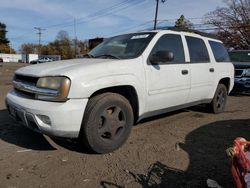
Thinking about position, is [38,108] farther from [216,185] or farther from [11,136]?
[216,185]

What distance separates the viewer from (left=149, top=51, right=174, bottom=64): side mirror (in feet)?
16.1

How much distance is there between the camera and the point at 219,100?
24.1 feet

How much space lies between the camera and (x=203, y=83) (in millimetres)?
6324

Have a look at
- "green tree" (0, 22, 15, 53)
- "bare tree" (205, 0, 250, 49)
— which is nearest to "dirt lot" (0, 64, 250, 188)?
"bare tree" (205, 0, 250, 49)

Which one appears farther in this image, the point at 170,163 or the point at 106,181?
the point at 170,163

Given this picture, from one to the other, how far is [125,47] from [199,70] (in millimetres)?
1681

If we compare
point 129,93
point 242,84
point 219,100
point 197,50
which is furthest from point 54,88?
point 242,84

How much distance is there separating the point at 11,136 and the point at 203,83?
368cm

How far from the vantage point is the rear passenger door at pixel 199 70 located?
601 cm

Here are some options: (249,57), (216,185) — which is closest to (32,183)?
(216,185)

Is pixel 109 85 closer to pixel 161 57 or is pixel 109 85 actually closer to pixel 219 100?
pixel 161 57

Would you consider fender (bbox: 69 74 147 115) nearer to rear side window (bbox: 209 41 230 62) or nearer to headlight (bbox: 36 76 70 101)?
headlight (bbox: 36 76 70 101)

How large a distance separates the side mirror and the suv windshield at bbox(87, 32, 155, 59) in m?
0.21

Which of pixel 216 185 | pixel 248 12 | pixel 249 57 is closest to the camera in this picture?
pixel 216 185
